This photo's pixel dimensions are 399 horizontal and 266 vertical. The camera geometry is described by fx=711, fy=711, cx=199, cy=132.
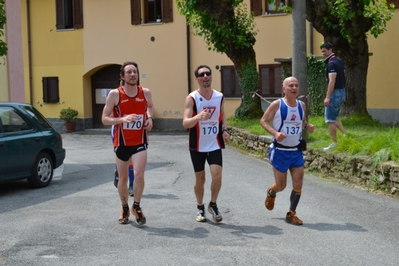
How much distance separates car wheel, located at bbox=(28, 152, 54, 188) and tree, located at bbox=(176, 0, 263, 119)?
9.38 meters

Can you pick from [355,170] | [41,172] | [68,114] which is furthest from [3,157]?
[68,114]

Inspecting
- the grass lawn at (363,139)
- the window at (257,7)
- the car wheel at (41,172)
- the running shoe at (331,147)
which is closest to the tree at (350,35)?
the grass lawn at (363,139)

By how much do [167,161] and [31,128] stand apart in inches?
179

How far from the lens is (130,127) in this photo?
803cm

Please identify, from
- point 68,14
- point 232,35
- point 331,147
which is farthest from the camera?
point 68,14

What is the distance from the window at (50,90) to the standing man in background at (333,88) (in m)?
20.1

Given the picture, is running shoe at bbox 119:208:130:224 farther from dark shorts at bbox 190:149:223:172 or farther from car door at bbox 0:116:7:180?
car door at bbox 0:116:7:180

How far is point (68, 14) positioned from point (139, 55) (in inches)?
161

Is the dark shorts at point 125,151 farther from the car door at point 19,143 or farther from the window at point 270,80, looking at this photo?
the window at point 270,80

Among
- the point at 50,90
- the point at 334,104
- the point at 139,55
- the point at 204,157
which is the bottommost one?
the point at 204,157

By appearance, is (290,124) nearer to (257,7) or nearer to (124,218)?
(124,218)

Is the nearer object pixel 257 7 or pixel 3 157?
pixel 3 157

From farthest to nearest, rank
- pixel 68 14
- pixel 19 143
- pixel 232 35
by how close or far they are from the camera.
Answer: pixel 68 14, pixel 232 35, pixel 19 143

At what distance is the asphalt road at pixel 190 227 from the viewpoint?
6.46 meters
